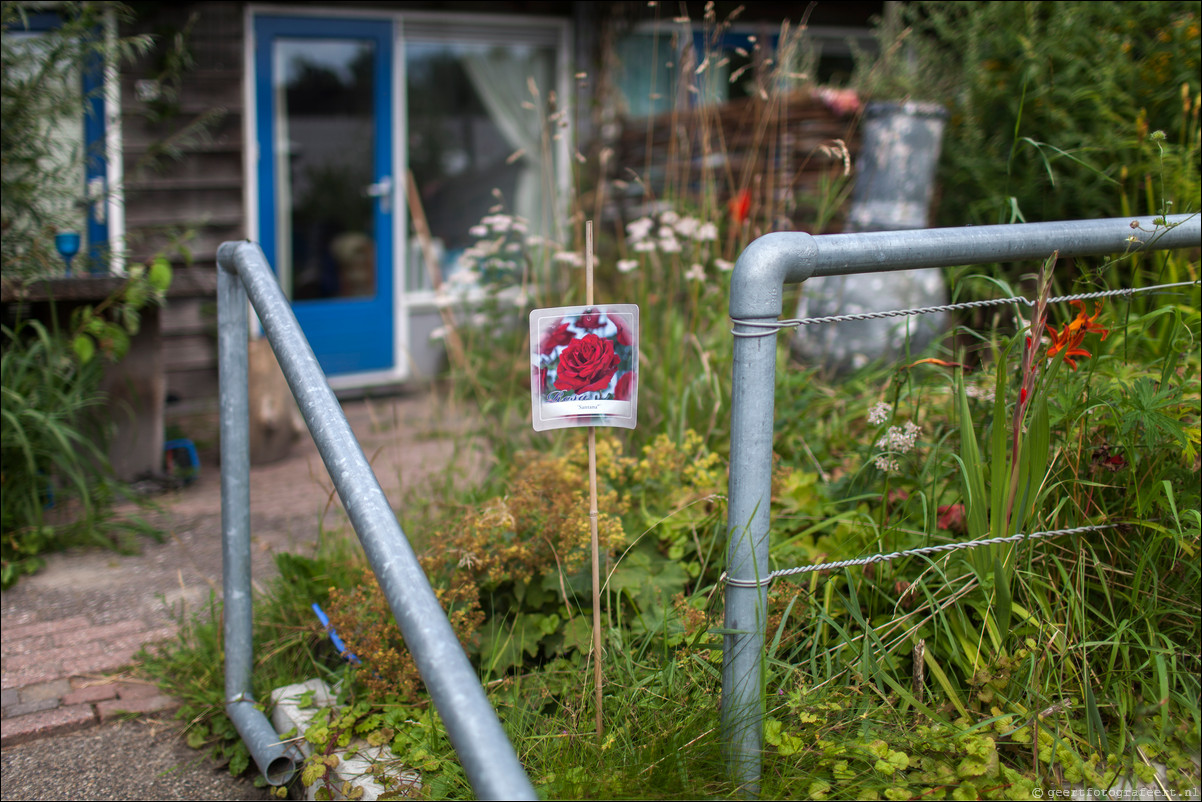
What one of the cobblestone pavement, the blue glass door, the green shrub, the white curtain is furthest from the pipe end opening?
the white curtain

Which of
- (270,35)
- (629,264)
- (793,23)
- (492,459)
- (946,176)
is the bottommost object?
(492,459)

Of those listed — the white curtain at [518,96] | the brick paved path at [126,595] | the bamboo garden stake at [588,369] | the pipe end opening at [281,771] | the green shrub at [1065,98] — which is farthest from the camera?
the white curtain at [518,96]

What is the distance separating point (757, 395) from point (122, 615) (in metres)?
2.25

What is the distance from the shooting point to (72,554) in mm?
3258

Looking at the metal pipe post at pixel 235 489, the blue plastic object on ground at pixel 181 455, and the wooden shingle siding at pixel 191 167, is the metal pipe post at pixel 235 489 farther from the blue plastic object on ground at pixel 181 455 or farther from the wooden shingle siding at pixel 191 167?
the wooden shingle siding at pixel 191 167

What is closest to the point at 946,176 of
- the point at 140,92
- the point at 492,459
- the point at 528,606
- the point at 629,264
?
the point at 629,264

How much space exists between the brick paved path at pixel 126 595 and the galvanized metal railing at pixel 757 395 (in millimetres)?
1161

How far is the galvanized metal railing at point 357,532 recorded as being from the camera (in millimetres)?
1002

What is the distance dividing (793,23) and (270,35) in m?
4.08

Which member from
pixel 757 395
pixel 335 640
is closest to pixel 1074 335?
pixel 757 395

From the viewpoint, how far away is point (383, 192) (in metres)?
5.88

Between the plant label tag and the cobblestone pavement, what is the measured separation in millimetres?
816

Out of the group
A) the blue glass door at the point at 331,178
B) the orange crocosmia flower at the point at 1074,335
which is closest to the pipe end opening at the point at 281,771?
the orange crocosmia flower at the point at 1074,335

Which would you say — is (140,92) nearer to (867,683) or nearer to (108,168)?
(108,168)
